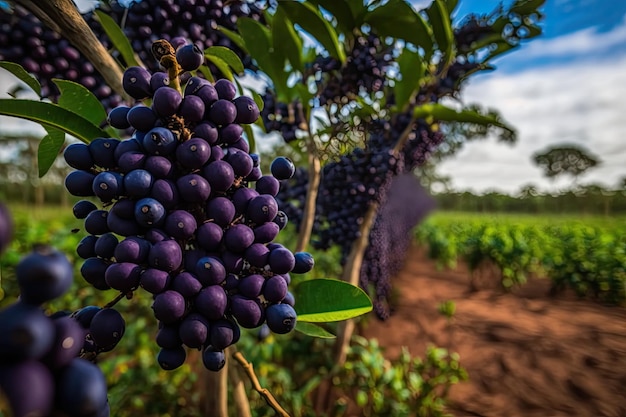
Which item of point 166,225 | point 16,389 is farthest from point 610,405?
point 16,389

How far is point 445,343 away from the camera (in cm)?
275

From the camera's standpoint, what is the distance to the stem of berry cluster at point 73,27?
0.77 metres

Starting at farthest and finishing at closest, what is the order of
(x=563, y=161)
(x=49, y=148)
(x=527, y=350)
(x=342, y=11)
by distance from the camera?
(x=563, y=161), (x=527, y=350), (x=342, y=11), (x=49, y=148)

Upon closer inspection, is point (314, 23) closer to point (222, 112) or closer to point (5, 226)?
point (222, 112)

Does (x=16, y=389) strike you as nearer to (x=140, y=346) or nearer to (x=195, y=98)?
(x=195, y=98)

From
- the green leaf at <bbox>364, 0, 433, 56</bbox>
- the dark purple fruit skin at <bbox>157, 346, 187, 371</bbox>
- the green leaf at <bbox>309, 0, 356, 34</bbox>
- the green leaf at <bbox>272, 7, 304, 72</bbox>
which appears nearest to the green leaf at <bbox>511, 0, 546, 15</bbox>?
the green leaf at <bbox>364, 0, 433, 56</bbox>

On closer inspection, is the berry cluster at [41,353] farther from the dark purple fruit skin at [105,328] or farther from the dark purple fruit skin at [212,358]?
the dark purple fruit skin at [212,358]

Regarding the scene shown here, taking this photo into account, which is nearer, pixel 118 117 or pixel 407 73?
pixel 118 117

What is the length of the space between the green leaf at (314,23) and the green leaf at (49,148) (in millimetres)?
737

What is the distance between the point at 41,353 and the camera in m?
0.31

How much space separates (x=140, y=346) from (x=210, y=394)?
1413 millimetres

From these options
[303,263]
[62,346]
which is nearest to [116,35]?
[303,263]

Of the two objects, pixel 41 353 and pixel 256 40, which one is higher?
pixel 256 40

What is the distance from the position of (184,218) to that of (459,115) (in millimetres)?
1152
